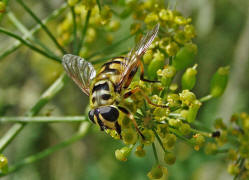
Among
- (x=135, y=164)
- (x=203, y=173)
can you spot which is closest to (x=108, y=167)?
(x=135, y=164)

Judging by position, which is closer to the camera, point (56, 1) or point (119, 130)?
point (119, 130)

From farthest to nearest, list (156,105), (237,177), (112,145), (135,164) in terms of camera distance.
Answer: (112,145), (135,164), (237,177), (156,105)

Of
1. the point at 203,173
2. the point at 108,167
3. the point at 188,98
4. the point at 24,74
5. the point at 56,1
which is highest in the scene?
the point at 56,1

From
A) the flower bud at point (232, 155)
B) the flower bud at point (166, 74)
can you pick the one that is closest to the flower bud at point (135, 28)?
the flower bud at point (166, 74)

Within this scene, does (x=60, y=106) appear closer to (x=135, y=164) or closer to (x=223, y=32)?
(x=135, y=164)

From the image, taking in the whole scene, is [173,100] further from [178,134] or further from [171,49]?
[171,49]

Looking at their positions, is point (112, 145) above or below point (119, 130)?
below

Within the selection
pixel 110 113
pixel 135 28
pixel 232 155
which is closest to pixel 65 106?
pixel 135 28

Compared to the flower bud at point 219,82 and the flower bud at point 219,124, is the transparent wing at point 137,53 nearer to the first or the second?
the flower bud at point 219,82
